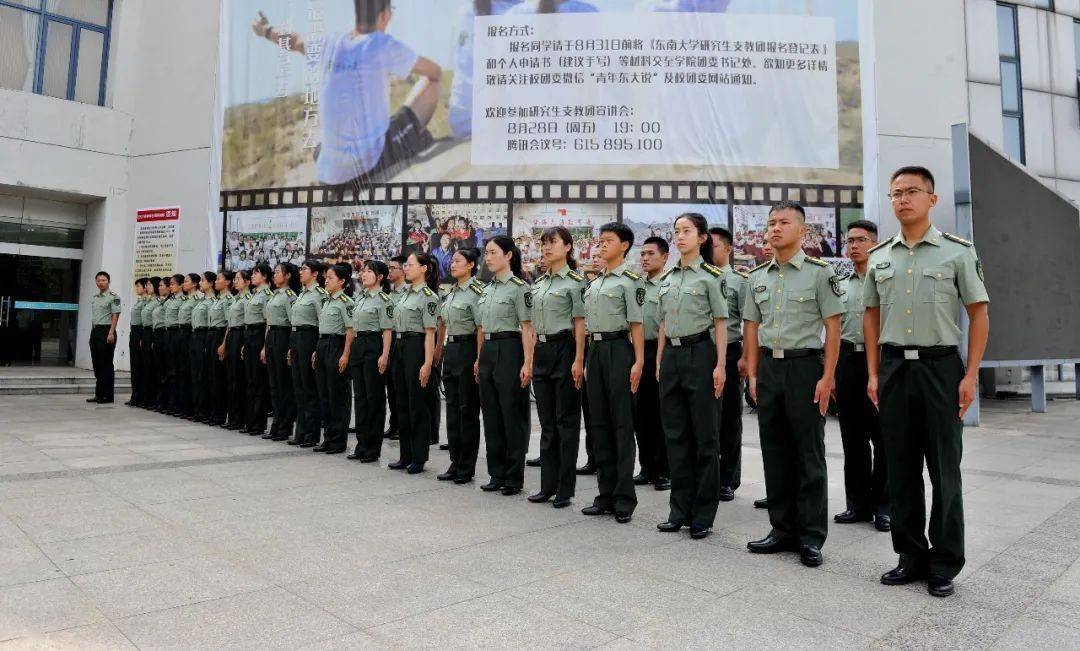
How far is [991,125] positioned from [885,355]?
11046 mm

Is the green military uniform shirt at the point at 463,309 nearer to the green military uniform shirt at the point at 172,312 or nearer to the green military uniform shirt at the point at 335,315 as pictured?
the green military uniform shirt at the point at 335,315

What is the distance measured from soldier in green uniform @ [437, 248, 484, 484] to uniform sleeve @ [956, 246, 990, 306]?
2.82m

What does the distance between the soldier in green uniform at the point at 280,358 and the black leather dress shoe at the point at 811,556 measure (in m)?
4.70

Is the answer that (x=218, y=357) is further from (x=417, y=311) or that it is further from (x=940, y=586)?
(x=940, y=586)

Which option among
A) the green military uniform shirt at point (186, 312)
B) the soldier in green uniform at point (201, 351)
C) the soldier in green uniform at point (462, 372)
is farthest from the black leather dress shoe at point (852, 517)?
the green military uniform shirt at point (186, 312)

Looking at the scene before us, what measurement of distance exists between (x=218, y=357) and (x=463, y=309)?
397cm

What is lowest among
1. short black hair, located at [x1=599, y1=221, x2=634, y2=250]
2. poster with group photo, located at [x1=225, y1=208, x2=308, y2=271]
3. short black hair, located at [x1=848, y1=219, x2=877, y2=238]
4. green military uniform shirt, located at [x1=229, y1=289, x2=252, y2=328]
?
green military uniform shirt, located at [x1=229, y1=289, x2=252, y2=328]

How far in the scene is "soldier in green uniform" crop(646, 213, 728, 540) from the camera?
10.9 feet

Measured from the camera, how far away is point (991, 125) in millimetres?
11242

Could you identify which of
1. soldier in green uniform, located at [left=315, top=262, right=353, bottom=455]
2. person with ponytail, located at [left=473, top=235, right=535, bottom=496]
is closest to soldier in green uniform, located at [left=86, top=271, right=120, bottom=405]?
soldier in green uniform, located at [left=315, top=262, right=353, bottom=455]

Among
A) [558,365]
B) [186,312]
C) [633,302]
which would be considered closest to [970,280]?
[633,302]

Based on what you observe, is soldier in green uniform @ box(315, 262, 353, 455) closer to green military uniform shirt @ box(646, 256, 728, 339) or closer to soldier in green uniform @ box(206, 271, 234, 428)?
soldier in green uniform @ box(206, 271, 234, 428)

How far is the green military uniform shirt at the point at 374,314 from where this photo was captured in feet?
17.6

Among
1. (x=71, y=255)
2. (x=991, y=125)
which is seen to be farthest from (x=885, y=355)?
(x=71, y=255)
